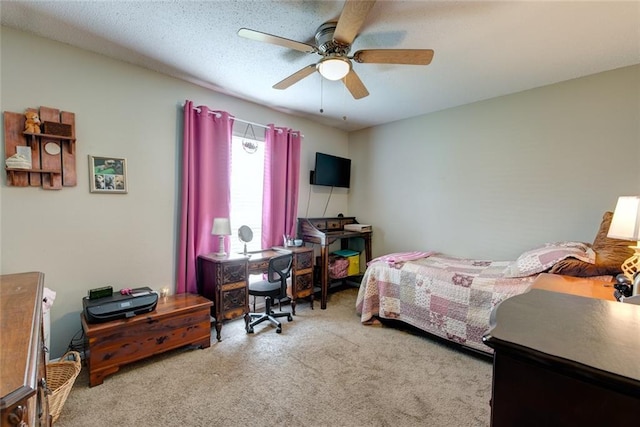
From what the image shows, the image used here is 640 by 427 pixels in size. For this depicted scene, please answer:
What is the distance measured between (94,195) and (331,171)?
2836 millimetres

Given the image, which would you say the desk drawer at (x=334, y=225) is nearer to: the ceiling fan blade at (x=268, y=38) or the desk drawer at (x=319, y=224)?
the desk drawer at (x=319, y=224)

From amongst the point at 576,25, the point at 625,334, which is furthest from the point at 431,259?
the point at 625,334

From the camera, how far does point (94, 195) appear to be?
7.71ft

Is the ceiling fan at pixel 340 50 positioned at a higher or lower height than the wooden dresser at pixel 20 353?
higher

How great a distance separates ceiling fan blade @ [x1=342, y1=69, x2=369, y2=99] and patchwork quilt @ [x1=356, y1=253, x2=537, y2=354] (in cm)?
177

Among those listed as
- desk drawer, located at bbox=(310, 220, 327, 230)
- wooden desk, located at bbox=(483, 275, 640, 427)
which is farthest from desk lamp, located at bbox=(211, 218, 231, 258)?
wooden desk, located at bbox=(483, 275, 640, 427)

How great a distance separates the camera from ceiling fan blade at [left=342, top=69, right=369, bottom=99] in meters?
2.12

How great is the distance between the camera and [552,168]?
2.82 meters

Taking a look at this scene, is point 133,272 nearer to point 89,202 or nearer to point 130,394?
point 89,202

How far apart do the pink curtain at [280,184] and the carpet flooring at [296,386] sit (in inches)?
52.9

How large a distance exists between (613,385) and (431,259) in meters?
2.90

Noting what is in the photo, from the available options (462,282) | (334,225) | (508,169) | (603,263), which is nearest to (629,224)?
(603,263)

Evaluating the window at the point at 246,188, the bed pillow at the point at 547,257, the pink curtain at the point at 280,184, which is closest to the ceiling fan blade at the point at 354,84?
the pink curtain at the point at 280,184

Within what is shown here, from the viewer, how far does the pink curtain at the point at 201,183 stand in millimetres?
2797
